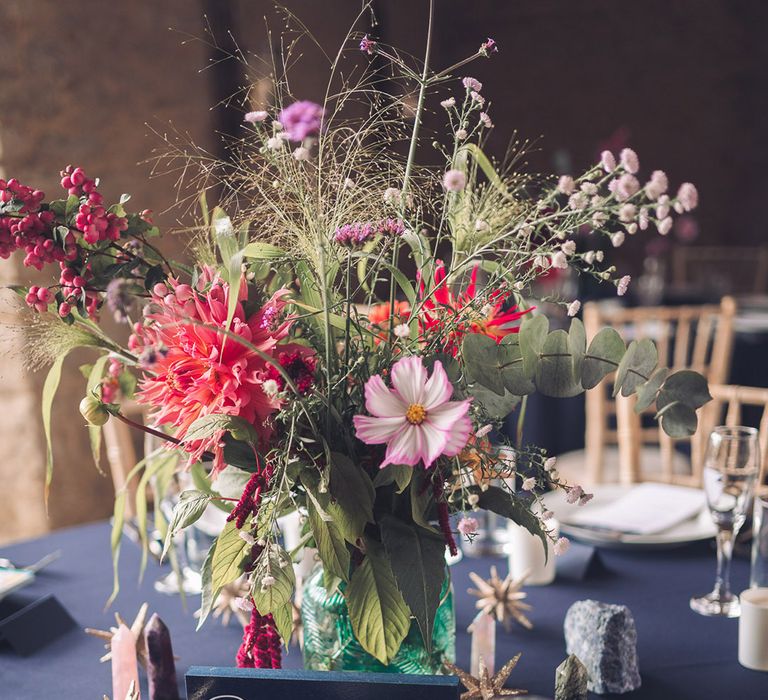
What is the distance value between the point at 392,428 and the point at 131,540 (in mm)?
871

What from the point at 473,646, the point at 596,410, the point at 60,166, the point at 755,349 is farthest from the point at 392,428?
the point at 755,349

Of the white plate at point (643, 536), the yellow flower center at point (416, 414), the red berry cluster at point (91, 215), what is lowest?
the white plate at point (643, 536)

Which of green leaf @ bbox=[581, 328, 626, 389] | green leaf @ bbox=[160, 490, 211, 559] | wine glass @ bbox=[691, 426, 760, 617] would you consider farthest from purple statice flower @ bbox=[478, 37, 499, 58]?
wine glass @ bbox=[691, 426, 760, 617]

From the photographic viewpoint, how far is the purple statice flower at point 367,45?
79cm

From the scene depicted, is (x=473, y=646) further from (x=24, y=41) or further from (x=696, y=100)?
(x=696, y=100)

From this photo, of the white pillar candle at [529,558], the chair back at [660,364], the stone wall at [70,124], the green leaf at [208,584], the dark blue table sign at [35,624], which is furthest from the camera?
the stone wall at [70,124]

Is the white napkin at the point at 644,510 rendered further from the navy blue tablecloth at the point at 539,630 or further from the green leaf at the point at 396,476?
the green leaf at the point at 396,476

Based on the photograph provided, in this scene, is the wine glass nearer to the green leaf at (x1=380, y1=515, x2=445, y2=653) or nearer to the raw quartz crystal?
the raw quartz crystal

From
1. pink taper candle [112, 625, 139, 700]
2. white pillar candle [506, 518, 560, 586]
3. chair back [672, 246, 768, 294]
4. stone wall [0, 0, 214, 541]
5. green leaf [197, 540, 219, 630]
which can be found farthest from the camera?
chair back [672, 246, 768, 294]

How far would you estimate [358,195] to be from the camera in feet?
2.61

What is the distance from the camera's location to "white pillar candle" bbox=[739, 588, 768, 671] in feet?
3.10

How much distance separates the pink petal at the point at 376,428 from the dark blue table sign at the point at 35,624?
61 cm

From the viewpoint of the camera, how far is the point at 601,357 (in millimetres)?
772

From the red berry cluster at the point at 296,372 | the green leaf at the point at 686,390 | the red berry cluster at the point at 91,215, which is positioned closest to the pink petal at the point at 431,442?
the red berry cluster at the point at 296,372
